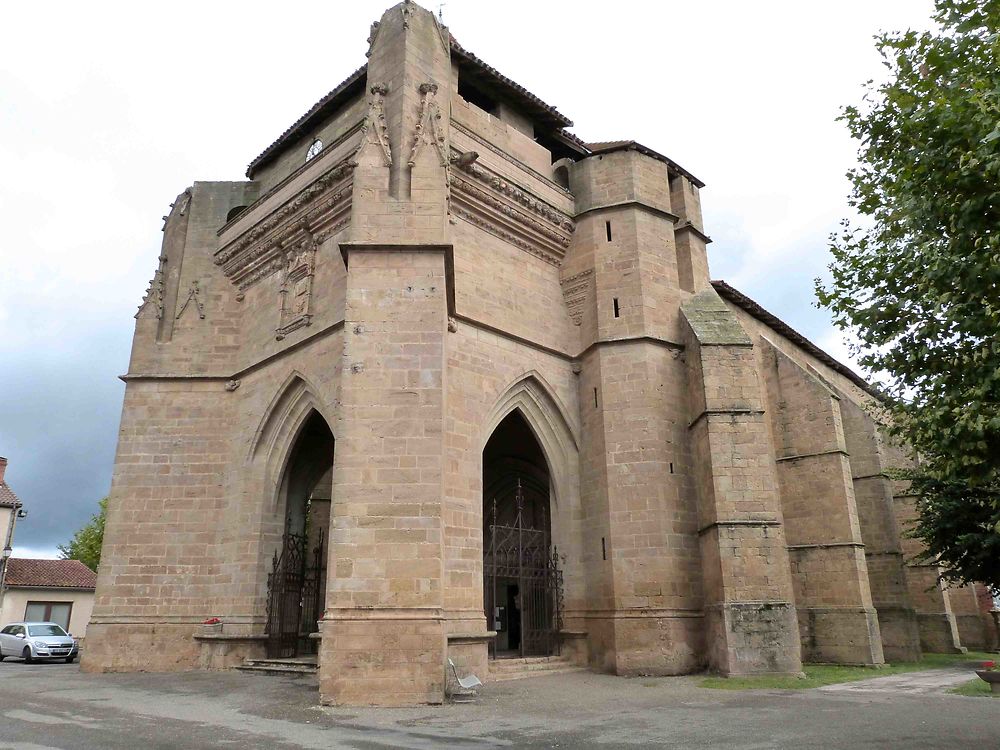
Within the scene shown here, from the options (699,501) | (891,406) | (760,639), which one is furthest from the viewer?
(699,501)

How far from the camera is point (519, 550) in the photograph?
44.5 ft

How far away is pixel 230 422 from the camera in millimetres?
15867

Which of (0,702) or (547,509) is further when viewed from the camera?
(547,509)

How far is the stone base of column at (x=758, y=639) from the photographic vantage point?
11891 mm

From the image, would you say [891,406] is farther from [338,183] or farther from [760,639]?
[338,183]

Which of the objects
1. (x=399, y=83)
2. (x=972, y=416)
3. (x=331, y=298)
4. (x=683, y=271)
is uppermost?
(x=399, y=83)

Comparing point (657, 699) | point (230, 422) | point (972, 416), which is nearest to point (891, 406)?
point (972, 416)

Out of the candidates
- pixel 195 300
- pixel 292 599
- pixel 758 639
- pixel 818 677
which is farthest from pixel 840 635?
pixel 195 300

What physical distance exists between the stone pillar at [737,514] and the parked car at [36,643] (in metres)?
15.9

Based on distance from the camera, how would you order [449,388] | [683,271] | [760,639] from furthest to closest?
[683,271] → [449,388] → [760,639]

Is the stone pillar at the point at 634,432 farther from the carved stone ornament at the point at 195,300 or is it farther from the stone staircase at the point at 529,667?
the carved stone ornament at the point at 195,300

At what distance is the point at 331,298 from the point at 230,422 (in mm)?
3889

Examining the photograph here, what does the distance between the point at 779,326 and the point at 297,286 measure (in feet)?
42.4

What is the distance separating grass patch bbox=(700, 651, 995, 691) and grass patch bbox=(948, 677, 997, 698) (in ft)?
0.40
